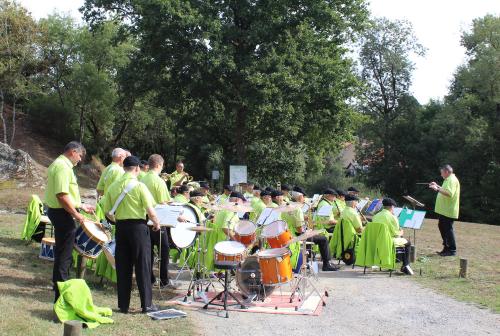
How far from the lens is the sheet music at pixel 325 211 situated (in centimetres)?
1292

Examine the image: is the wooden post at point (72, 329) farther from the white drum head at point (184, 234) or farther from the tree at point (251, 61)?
the tree at point (251, 61)

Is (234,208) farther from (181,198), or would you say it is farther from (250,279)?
(181,198)

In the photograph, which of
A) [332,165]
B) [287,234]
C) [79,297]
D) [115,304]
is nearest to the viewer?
[79,297]

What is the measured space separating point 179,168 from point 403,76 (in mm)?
43304

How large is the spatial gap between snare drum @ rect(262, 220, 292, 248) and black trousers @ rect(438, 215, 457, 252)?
Result: 6.09 meters

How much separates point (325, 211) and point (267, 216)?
353 centimetres

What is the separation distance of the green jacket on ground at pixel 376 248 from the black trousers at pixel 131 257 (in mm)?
5363

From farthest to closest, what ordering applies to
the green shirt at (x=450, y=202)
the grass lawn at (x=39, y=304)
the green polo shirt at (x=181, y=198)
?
the green shirt at (x=450, y=202)
the green polo shirt at (x=181, y=198)
the grass lawn at (x=39, y=304)

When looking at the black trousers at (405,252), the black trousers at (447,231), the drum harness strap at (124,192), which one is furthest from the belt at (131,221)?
the black trousers at (447,231)

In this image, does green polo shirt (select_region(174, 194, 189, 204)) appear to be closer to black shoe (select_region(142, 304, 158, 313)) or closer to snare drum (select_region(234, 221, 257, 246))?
snare drum (select_region(234, 221, 257, 246))

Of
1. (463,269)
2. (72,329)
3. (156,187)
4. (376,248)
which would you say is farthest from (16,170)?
(72,329)

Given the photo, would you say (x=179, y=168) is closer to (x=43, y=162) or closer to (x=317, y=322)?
(x=317, y=322)

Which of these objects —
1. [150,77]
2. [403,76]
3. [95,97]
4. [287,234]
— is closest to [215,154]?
[95,97]

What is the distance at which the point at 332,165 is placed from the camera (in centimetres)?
5322
